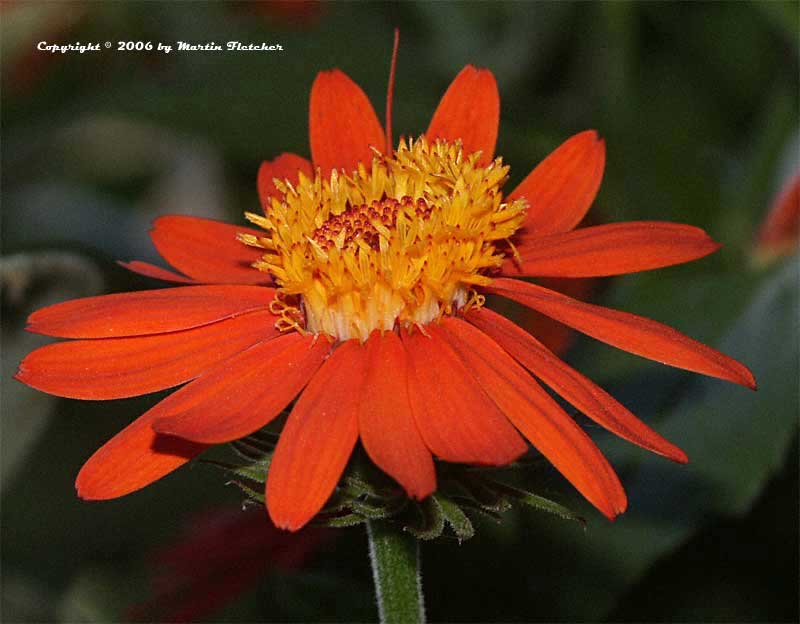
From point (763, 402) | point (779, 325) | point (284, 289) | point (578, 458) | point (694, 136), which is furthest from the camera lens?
point (694, 136)

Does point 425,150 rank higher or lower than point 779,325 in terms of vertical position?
higher

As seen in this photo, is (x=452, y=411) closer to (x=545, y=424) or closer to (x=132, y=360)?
(x=545, y=424)

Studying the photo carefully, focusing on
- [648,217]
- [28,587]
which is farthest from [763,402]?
[28,587]

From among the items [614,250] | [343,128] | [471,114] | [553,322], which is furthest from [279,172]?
[553,322]

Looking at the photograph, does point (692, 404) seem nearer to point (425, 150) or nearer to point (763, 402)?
point (763, 402)

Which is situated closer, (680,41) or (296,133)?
(296,133)

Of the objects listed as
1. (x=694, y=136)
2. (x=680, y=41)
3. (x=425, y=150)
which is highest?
(x=680, y=41)

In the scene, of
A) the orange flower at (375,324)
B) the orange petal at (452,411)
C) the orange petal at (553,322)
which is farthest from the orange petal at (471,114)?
the orange petal at (553,322)

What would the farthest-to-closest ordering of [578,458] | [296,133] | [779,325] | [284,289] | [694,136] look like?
[694,136], [296,133], [779,325], [284,289], [578,458]

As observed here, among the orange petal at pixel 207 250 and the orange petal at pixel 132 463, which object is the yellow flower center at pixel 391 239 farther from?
the orange petal at pixel 132 463
